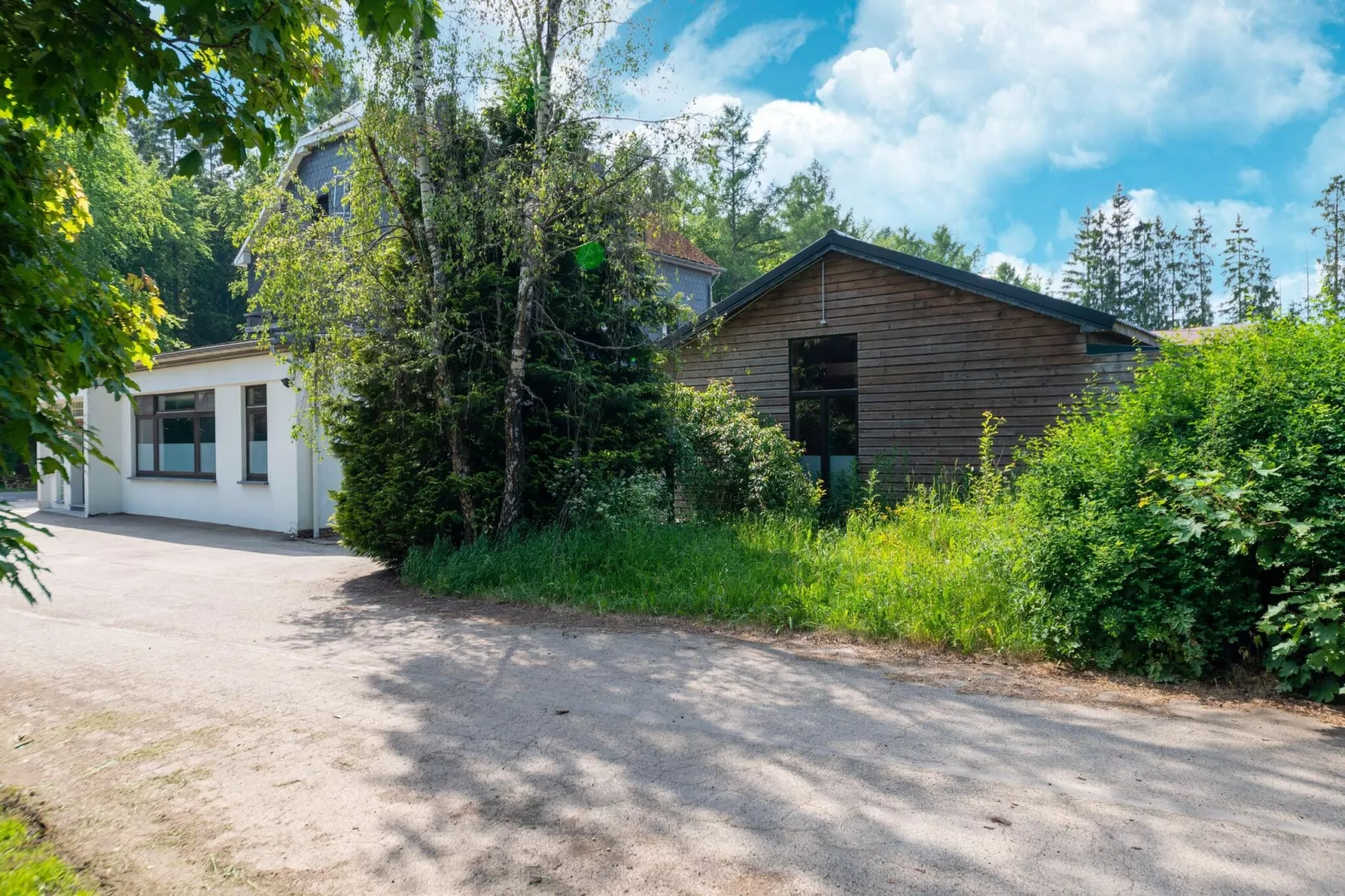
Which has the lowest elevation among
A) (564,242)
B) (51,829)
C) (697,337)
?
(51,829)

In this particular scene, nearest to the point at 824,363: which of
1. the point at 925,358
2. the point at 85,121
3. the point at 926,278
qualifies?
the point at 925,358

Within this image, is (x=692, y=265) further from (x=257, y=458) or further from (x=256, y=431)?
(x=257, y=458)

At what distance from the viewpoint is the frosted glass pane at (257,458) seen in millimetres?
16312

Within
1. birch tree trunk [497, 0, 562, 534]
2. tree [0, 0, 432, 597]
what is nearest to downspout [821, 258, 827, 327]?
birch tree trunk [497, 0, 562, 534]

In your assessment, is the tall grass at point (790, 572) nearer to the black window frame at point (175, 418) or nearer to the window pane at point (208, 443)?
the window pane at point (208, 443)

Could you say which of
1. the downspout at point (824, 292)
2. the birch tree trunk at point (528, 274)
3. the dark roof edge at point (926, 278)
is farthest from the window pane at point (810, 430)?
the birch tree trunk at point (528, 274)

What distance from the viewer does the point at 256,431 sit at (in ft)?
53.9

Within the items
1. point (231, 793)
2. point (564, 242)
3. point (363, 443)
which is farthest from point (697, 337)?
point (231, 793)

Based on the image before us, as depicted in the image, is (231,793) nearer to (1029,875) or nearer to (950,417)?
(1029,875)

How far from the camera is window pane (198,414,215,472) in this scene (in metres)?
17.5

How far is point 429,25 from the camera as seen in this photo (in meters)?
3.91

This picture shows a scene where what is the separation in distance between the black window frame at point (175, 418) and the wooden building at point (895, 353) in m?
10.7

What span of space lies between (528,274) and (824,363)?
623 cm

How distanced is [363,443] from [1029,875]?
29.8 feet
